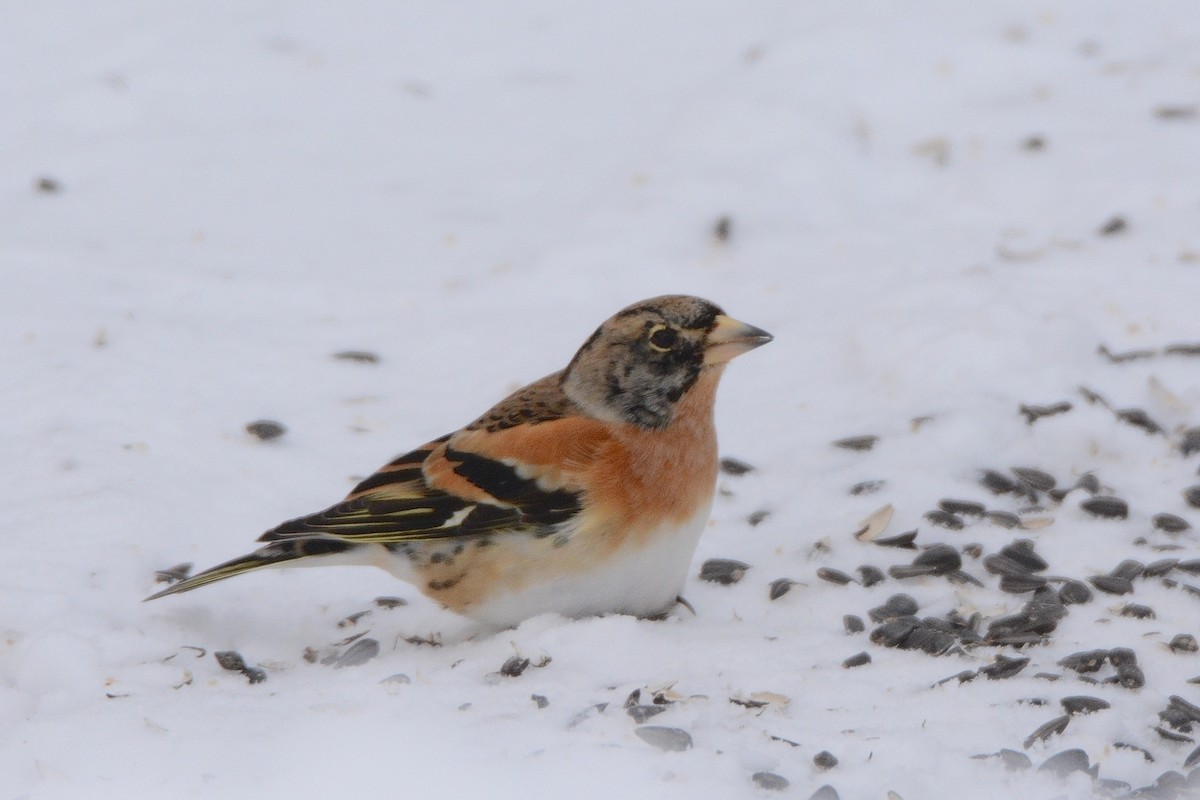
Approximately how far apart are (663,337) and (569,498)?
1.66 ft

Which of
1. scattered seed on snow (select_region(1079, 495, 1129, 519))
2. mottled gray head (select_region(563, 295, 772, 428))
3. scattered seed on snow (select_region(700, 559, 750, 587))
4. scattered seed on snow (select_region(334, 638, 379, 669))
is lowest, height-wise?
scattered seed on snow (select_region(334, 638, 379, 669))

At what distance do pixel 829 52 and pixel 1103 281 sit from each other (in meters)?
1.94

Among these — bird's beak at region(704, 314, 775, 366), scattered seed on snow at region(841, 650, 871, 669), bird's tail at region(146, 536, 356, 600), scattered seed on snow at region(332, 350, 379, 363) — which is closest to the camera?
scattered seed on snow at region(841, 650, 871, 669)

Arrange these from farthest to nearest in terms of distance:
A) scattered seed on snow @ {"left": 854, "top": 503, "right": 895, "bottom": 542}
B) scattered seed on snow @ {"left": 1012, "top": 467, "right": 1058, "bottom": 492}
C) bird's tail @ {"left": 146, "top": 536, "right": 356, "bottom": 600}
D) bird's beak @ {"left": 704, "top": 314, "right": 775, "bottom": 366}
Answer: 1. scattered seed on snow @ {"left": 1012, "top": 467, "right": 1058, "bottom": 492}
2. scattered seed on snow @ {"left": 854, "top": 503, "right": 895, "bottom": 542}
3. bird's beak @ {"left": 704, "top": 314, "right": 775, "bottom": 366}
4. bird's tail @ {"left": 146, "top": 536, "right": 356, "bottom": 600}

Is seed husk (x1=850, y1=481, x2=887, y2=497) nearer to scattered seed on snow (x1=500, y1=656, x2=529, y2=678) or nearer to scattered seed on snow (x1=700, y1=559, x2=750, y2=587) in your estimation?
scattered seed on snow (x1=700, y1=559, x2=750, y2=587)

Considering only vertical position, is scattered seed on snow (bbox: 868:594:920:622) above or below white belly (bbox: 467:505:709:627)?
below

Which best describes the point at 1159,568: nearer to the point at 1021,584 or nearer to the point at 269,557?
the point at 1021,584

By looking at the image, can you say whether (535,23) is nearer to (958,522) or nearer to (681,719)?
(958,522)

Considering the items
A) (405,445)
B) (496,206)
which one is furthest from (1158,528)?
(496,206)

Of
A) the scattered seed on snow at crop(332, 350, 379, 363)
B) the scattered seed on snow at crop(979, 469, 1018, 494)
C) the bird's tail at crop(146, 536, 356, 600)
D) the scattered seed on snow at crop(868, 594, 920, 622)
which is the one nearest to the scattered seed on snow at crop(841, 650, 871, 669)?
the scattered seed on snow at crop(868, 594, 920, 622)

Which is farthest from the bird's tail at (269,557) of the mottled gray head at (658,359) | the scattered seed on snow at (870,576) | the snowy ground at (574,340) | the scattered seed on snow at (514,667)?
the scattered seed on snow at (870,576)

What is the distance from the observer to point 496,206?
6445 mm

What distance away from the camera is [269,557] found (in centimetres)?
349

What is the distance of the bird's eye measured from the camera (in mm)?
3641
